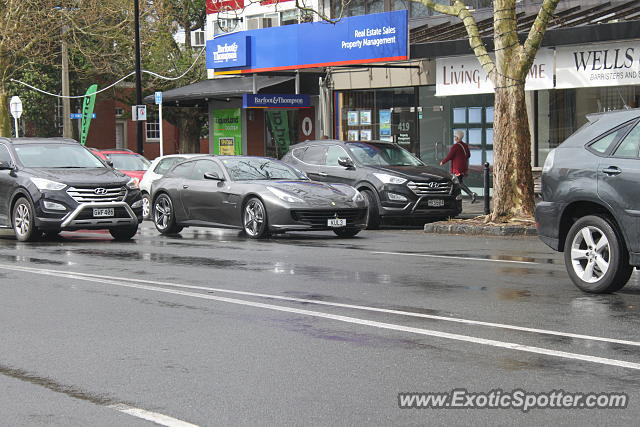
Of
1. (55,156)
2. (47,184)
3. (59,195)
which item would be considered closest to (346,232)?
(59,195)

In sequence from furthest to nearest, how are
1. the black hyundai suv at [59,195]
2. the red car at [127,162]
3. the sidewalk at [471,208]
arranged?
the red car at [127,162] < the sidewalk at [471,208] < the black hyundai suv at [59,195]

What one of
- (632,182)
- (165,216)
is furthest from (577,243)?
(165,216)

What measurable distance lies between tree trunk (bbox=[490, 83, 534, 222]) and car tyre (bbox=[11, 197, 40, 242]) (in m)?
7.57

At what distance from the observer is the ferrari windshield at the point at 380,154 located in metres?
21.3

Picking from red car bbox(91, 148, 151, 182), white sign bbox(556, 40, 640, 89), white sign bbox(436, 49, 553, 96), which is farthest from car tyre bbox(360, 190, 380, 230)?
red car bbox(91, 148, 151, 182)

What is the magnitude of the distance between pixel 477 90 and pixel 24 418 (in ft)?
73.1

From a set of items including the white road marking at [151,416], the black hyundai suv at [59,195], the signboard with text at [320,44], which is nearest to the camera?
the white road marking at [151,416]

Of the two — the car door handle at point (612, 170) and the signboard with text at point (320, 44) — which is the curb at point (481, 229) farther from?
the signboard with text at point (320, 44)

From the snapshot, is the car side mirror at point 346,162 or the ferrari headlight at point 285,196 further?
the car side mirror at point 346,162

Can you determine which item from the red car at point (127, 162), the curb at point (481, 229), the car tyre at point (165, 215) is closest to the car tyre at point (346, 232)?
the curb at point (481, 229)

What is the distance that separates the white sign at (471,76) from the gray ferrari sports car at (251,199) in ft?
28.4

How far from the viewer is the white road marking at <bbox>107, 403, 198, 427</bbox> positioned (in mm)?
5533

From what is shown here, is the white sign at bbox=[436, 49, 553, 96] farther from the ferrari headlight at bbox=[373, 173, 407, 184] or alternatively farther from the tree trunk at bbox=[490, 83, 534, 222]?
the tree trunk at bbox=[490, 83, 534, 222]

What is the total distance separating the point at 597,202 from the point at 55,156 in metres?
10.8
